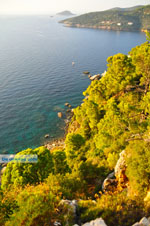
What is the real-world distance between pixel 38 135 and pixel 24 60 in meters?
75.4

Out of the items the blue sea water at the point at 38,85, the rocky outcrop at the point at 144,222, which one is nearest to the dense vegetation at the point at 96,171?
the rocky outcrop at the point at 144,222

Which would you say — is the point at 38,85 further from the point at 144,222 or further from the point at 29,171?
the point at 144,222

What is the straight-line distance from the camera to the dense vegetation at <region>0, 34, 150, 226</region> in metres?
11.5

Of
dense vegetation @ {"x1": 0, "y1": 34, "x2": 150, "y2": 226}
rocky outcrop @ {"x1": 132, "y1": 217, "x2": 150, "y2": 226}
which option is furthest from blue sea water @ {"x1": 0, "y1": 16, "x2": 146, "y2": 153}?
rocky outcrop @ {"x1": 132, "y1": 217, "x2": 150, "y2": 226}

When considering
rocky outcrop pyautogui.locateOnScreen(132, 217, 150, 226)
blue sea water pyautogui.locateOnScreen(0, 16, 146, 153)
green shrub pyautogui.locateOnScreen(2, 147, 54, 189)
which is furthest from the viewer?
blue sea water pyautogui.locateOnScreen(0, 16, 146, 153)

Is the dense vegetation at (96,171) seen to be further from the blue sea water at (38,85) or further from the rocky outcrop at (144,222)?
the blue sea water at (38,85)

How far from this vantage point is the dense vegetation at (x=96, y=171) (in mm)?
11477

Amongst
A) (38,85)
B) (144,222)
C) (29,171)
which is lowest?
(29,171)

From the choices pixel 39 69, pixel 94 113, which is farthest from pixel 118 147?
pixel 39 69

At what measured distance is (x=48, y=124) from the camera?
184ft

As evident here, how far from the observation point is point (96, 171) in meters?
23.7

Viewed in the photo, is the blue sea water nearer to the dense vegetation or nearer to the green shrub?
the dense vegetation

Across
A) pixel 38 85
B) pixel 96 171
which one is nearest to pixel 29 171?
pixel 96 171

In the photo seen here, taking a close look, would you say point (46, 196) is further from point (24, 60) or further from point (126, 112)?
point (24, 60)
